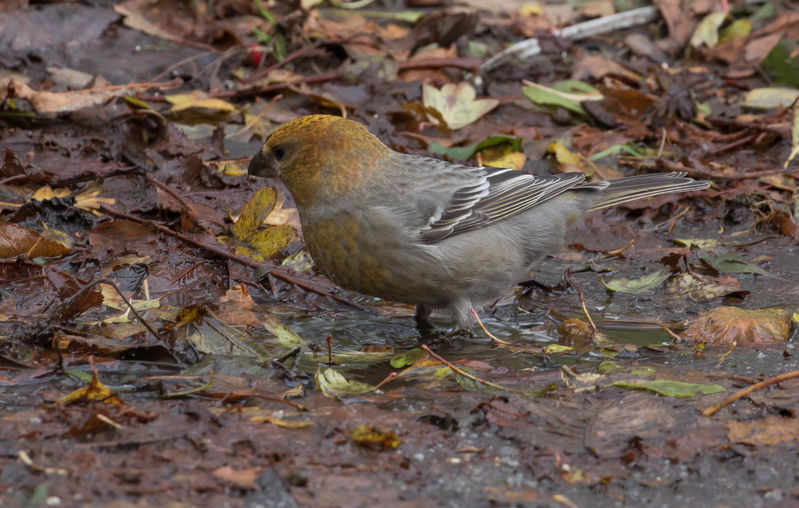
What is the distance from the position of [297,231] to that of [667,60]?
16.3ft

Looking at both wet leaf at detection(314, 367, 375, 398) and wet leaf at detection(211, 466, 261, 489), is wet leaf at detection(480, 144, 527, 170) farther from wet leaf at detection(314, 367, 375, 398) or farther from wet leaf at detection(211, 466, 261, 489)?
wet leaf at detection(211, 466, 261, 489)

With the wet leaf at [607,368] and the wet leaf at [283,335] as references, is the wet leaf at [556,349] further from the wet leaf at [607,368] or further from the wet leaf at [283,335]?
the wet leaf at [283,335]

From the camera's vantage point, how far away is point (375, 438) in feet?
12.5

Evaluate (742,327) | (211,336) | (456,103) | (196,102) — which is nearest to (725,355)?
(742,327)

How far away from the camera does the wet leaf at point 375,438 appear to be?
12.4 feet

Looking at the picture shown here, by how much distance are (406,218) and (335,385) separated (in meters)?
1.48

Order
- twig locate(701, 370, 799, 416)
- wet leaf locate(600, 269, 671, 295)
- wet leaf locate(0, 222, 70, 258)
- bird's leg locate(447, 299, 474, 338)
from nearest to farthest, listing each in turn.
Answer: twig locate(701, 370, 799, 416)
wet leaf locate(0, 222, 70, 258)
bird's leg locate(447, 299, 474, 338)
wet leaf locate(600, 269, 671, 295)

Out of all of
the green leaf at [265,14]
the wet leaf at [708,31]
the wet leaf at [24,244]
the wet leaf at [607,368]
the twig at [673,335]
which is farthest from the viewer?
the wet leaf at [708,31]

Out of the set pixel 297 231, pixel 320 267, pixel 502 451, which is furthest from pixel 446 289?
pixel 502 451

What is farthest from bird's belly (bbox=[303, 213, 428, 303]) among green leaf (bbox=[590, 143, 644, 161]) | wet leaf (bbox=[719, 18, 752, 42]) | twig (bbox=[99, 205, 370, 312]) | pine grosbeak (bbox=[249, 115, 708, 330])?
wet leaf (bbox=[719, 18, 752, 42])

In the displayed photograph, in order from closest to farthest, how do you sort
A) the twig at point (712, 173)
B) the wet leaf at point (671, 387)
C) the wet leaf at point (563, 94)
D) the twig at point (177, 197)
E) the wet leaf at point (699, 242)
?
the wet leaf at point (671, 387) → the twig at point (177, 197) → the wet leaf at point (699, 242) → the twig at point (712, 173) → the wet leaf at point (563, 94)

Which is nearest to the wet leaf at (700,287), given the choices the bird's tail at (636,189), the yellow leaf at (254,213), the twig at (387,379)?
the bird's tail at (636,189)

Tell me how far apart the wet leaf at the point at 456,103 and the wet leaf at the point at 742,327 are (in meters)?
3.37

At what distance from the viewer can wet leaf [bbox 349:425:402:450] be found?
379 cm
